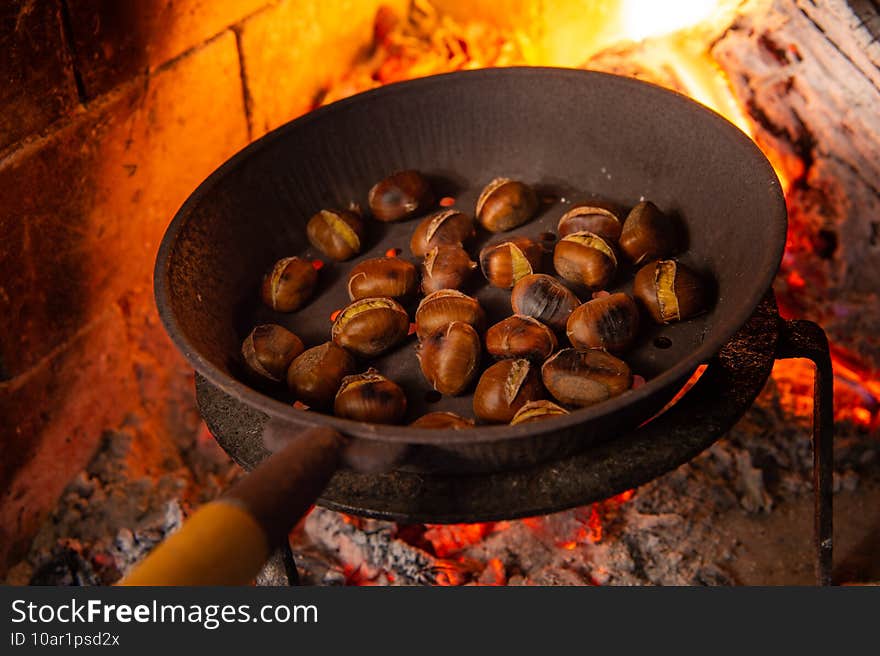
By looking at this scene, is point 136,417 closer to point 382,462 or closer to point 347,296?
point 347,296

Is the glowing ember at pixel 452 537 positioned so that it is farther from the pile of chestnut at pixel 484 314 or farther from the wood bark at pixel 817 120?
the wood bark at pixel 817 120

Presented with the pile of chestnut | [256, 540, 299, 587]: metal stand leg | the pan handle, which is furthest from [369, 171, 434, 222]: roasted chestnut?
the pan handle

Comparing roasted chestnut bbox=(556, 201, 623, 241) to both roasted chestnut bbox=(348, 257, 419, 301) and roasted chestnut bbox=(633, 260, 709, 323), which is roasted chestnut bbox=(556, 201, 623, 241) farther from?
roasted chestnut bbox=(348, 257, 419, 301)

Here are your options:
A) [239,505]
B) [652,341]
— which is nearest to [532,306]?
[652,341]

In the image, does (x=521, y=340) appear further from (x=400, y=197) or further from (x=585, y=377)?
(x=400, y=197)

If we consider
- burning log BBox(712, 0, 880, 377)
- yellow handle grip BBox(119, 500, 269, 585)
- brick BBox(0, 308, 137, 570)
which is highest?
yellow handle grip BBox(119, 500, 269, 585)

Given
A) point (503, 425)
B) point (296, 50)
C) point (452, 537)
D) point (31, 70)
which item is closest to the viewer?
point (503, 425)

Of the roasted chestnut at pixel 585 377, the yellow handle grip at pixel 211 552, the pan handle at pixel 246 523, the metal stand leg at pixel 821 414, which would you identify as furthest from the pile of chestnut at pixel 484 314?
the yellow handle grip at pixel 211 552

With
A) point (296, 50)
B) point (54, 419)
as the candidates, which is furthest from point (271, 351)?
point (296, 50)
